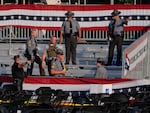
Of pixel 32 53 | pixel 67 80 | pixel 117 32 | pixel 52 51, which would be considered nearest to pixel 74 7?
pixel 117 32

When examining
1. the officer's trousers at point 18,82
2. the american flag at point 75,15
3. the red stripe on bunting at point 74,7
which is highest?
the red stripe on bunting at point 74,7

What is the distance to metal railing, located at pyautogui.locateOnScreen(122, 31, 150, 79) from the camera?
17.0 metres

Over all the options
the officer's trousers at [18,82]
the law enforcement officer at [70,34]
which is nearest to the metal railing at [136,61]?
the officer's trousers at [18,82]

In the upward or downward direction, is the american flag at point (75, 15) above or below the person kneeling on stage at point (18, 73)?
above

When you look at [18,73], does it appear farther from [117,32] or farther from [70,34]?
[117,32]

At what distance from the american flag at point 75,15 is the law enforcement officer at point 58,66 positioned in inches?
182

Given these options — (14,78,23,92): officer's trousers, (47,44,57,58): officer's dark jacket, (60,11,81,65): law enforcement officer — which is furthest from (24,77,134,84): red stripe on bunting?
(60,11,81,65): law enforcement officer

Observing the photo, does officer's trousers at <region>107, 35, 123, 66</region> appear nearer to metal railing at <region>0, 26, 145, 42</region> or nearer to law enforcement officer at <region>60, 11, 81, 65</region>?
law enforcement officer at <region>60, 11, 81, 65</region>

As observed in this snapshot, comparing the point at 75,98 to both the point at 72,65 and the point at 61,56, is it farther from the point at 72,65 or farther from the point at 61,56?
the point at 72,65

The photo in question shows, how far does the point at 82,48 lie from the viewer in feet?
73.2

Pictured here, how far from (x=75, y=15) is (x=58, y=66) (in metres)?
4.90

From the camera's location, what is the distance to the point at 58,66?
17312 mm

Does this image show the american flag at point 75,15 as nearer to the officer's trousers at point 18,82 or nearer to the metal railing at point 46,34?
the metal railing at point 46,34

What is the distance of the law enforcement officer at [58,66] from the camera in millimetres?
17250
